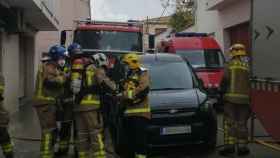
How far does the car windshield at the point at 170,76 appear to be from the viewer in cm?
1074

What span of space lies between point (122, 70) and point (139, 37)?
515 cm

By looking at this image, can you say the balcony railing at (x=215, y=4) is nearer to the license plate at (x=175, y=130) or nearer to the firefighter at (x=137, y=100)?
the license plate at (x=175, y=130)

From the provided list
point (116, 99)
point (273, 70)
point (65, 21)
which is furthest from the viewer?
point (65, 21)

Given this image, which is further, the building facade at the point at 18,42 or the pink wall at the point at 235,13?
the pink wall at the point at 235,13

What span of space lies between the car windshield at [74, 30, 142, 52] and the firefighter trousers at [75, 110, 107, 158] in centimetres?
746

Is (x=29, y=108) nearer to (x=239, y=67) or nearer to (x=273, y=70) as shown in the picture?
(x=239, y=67)

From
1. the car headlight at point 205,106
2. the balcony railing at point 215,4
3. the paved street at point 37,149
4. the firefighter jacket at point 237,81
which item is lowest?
the paved street at point 37,149

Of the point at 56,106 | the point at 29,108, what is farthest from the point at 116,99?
the point at 29,108

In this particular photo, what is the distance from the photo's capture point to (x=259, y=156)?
31.4ft

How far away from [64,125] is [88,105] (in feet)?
5.48

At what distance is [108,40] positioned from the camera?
Answer: 16203mm

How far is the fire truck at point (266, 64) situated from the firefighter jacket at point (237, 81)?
1.24 metres

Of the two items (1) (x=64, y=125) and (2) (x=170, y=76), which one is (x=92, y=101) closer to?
(1) (x=64, y=125)

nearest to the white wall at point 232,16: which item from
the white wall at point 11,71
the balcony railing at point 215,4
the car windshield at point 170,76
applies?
the balcony railing at point 215,4
